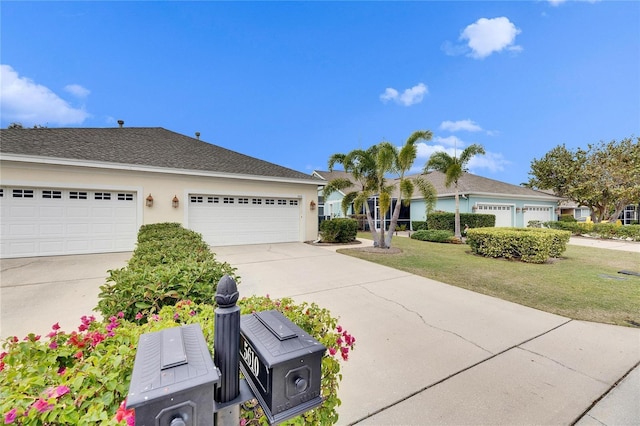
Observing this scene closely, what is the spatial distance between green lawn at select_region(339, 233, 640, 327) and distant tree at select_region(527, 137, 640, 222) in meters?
10.9

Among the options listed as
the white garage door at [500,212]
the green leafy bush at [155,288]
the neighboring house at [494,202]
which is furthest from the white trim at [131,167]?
the white garage door at [500,212]

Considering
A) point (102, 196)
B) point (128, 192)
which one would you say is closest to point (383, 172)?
point (128, 192)

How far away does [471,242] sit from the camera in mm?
10297

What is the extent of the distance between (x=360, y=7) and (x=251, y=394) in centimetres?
1219

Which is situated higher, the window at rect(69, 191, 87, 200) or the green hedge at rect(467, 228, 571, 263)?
the window at rect(69, 191, 87, 200)

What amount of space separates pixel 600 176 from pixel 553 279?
19.2m

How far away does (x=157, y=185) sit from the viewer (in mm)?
10016

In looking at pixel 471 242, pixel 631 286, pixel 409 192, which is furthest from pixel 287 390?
pixel 471 242

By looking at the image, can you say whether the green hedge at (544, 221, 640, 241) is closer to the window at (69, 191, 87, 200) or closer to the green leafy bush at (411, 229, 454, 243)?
the green leafy bush at (411, 229, 454, 243)

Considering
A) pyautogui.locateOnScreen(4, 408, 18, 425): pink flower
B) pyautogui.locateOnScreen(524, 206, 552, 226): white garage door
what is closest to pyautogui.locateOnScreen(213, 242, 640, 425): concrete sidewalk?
pyautogui.locateOnScreen(4, 408, 18, 425): pink flower

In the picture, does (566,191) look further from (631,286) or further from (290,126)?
(290,126)

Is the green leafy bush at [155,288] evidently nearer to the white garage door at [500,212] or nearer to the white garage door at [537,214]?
the white garage door at [500,212]

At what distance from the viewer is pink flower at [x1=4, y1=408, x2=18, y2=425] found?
931 mm

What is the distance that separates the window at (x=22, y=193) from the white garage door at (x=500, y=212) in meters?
21.5
